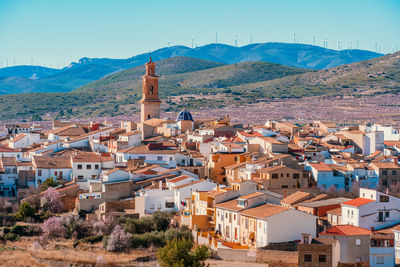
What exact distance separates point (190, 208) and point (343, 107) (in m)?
81.8

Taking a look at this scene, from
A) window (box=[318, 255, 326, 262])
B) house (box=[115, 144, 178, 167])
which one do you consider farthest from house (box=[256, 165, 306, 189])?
window (box=[318, 255, 326, 262])

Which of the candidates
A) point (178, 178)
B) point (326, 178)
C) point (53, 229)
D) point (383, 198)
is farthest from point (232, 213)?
point (326, 178)

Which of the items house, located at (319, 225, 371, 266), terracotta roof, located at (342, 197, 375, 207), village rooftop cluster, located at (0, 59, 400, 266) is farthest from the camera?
Result: terracotta roof, located at (342, 197, 375, 207)

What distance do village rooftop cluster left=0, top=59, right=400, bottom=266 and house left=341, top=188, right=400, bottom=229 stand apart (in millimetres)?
53

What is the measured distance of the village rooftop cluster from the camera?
36.0m

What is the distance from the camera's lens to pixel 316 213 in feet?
132

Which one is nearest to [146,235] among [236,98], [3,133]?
[3,133]

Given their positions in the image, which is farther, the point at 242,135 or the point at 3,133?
the point at 3,133

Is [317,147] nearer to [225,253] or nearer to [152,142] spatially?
[152,142]

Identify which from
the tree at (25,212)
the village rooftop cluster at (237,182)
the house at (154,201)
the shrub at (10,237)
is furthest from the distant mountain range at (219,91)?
the shrub at (10,237)

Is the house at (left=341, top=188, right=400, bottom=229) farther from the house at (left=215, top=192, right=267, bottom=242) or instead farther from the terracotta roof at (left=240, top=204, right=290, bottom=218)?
the house at (left=215, top=192, right=267, bottom=242)

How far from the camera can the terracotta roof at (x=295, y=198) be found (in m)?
41.5

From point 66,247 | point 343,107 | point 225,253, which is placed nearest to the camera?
point 225,253

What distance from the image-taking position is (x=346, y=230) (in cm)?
3659
